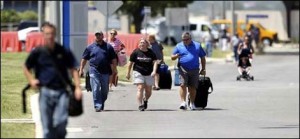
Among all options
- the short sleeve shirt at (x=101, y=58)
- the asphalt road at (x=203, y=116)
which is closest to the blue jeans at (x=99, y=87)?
the short sleeve shirt at (x=101, y=58)

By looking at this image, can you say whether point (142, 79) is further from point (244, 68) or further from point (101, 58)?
point (244, 68)

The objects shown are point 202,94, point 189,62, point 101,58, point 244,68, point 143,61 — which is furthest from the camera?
point 244,68

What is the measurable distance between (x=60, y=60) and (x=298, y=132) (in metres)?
Result: 5.45

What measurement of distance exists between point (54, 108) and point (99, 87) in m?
7.92

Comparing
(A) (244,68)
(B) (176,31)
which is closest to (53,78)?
(A) (244,68)

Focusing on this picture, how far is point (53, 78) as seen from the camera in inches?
478

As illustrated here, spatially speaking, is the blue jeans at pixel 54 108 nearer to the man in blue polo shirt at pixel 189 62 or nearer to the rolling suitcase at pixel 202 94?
the man in blue polo shirt at pixel 189 62

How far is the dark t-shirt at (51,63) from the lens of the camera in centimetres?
1211

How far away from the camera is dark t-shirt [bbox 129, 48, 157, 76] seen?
806 inches

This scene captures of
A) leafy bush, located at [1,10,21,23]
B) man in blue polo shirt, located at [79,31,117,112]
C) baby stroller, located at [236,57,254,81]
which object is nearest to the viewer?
man in blue polo shirt, located at [79,31,117,112]

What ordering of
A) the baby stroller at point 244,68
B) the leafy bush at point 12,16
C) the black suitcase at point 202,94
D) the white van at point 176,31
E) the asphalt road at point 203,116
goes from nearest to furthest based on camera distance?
1. the asphalt road at point 203,116
2. the black suitcase at point 202,94
3. the baby stroller at point 244,68
4. the white van at point 176,31
5. the leafy bush at point 12,16

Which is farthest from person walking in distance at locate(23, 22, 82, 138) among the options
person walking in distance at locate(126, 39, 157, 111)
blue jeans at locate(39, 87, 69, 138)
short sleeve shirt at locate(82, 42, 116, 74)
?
person walking in distance at locate(126, 39, 157, 111)

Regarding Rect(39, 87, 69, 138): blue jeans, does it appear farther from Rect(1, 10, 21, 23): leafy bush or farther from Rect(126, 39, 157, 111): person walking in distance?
Rect(1, 10, 21, 23): leafy bush

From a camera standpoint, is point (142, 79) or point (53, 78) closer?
point (53, 78)
